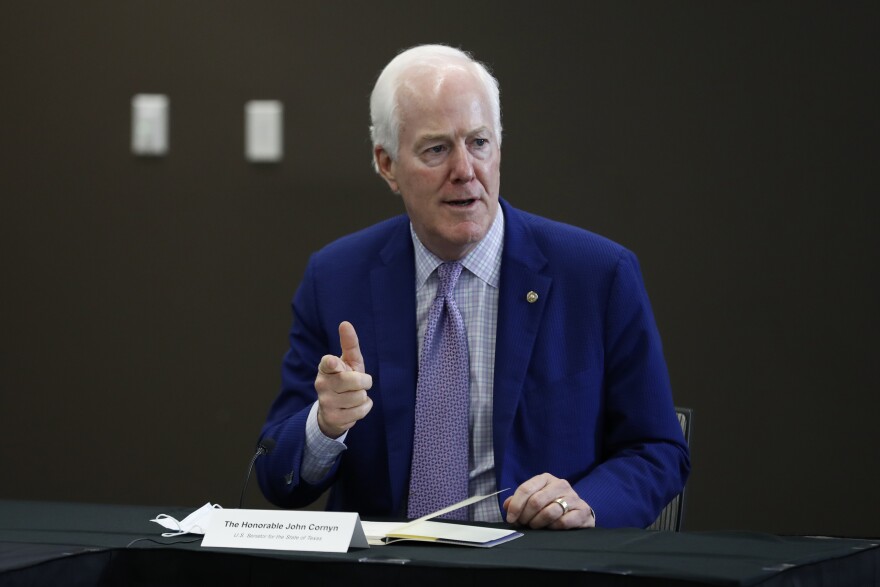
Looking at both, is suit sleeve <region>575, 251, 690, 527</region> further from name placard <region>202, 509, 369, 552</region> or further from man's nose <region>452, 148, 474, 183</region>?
name placard <region>202, 509, 369, 552</region>

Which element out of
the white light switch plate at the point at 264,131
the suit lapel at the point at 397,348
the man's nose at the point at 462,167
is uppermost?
the white light switch plate at the point at 264,131

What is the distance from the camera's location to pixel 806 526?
11.7ft

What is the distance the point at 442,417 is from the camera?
2020 millimetres

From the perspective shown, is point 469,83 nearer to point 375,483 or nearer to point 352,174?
point 375,483

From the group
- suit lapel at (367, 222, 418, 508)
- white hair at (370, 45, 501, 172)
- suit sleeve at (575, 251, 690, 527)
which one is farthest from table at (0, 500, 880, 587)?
white hair at (370, 45, 501, 172)

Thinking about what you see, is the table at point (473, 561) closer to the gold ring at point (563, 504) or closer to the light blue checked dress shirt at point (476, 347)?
the gold ring at point (563, 504)

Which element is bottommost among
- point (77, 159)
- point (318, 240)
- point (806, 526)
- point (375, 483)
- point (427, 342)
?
point (806, 526)

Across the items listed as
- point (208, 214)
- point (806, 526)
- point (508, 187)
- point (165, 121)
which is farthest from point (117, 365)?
point (806, 526)

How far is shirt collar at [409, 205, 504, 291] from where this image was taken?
212 cm

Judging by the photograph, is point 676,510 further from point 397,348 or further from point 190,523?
point 190,523

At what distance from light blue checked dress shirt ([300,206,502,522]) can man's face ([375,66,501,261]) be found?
0.14ft

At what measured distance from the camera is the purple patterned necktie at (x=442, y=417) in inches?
78.3

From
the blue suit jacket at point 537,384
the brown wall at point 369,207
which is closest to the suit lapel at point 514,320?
the blue suit jacket at point 537,384

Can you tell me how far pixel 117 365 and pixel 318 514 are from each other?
2.61 m
